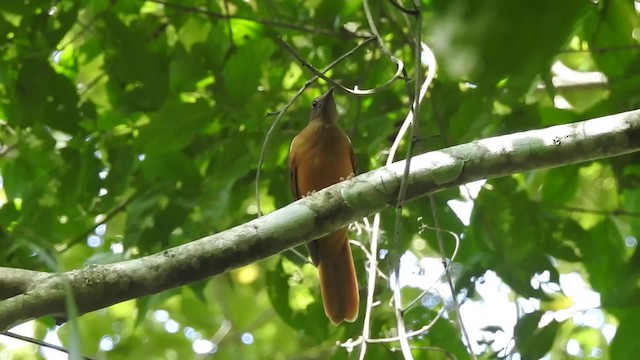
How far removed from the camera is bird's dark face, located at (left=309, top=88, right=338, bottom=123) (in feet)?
12.3

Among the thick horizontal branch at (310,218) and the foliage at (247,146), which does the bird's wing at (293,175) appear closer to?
the foliage at (247,146)

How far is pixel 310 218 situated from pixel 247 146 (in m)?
1.14

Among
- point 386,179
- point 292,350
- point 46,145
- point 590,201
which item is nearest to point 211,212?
point 46,145

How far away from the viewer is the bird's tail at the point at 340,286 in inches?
131

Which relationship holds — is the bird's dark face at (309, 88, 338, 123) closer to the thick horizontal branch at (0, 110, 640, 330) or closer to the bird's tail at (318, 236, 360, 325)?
the bird's tail at (318, 236, 360, 325)

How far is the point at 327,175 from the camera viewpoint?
373 cm

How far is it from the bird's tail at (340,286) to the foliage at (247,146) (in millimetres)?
90

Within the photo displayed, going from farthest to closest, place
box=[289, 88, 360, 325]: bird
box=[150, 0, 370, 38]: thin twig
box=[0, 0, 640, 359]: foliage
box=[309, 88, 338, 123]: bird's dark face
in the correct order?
box=[309, 88, 338, 123]: bird's dark face, box=[289, 88, 360, 325]: bird, box=[150, 0, 370, 38]: thin twig, box=[0, 0, 640, 359]: foliage

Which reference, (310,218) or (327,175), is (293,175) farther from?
(310,218)

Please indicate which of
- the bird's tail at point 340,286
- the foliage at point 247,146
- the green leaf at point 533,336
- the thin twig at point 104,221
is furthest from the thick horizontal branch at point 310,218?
the thin twig at point 104,221

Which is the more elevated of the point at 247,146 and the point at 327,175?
the point at 247,146

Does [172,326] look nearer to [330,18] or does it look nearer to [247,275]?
[247,275]

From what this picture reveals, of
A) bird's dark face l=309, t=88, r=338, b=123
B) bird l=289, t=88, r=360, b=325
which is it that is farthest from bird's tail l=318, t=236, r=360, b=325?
bird's dark face l=309, t=88, r=338, b=123

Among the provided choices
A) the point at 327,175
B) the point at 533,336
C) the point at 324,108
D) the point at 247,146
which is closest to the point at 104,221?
the point at 247,146
